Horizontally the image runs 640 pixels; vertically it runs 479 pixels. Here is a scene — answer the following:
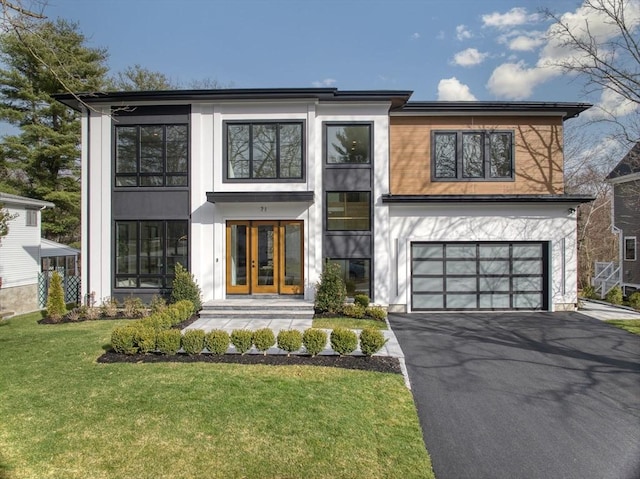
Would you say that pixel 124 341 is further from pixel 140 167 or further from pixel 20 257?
pixel 20 257

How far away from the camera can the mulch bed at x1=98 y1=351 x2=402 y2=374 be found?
6229mm

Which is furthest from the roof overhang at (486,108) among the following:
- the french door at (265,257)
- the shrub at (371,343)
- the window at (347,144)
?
the shrub at (371,343)

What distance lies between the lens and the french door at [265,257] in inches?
432

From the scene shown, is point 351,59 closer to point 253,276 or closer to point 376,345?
point 253,276

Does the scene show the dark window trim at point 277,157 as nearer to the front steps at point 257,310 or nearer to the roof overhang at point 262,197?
the roof overhang at point 262,197

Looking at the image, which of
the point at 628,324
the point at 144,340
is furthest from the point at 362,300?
the point at 628,324

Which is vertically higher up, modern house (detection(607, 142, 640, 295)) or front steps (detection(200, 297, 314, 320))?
modern house (detection(607, 142, 640, 295))

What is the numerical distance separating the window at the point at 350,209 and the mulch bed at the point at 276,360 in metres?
5.24

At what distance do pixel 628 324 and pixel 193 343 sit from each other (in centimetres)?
1078

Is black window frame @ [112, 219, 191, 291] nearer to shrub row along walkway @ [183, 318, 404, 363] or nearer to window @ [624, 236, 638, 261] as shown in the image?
shrub row along walkway @ [183, 318, 404, 363]

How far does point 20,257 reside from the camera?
1421 cm

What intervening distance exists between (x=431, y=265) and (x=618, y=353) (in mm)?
4978

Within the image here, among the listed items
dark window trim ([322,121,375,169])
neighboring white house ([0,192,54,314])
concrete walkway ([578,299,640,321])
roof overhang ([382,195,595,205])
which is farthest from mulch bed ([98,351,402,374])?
neighboring white house ([0,192,54,314])

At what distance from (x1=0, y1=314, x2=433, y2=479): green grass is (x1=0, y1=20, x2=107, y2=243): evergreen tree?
58.7 ft
